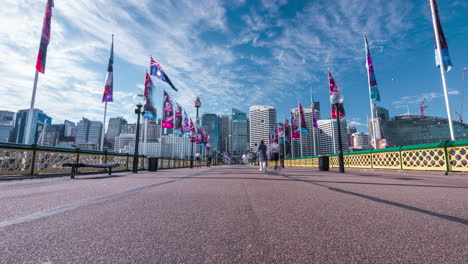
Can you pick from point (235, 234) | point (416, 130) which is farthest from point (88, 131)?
point (416, 130)

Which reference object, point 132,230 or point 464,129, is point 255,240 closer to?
point 132,230

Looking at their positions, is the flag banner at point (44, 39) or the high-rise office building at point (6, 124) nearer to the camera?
the flag banner at point (44, 39)

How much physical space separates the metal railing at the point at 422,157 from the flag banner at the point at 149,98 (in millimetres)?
17158

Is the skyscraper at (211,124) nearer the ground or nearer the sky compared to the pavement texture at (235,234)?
nearer the sky

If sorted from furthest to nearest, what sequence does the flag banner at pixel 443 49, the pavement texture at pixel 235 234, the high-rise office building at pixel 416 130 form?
1. the high-rise office building at pixel 416 130
2. the flag banner at pixel 443 49
3. the pavement texture at pixel 235 234

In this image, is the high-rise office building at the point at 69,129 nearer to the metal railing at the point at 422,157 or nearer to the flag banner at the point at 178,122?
the flag banner at the point at 178,122

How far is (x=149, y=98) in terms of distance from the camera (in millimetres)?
19172

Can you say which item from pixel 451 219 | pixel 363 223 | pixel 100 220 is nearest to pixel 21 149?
pixel 100 220

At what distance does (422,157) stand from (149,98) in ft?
62.9

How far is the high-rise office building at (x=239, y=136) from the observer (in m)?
185

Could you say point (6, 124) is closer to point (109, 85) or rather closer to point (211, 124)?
point (211, 124)

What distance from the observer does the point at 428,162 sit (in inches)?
423

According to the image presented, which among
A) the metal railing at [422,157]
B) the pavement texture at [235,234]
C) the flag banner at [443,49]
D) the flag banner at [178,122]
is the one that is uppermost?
the flag banner at [443,49]

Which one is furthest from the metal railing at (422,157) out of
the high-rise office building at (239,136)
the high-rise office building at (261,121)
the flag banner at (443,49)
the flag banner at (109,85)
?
the high-rise office building at (239,136)
